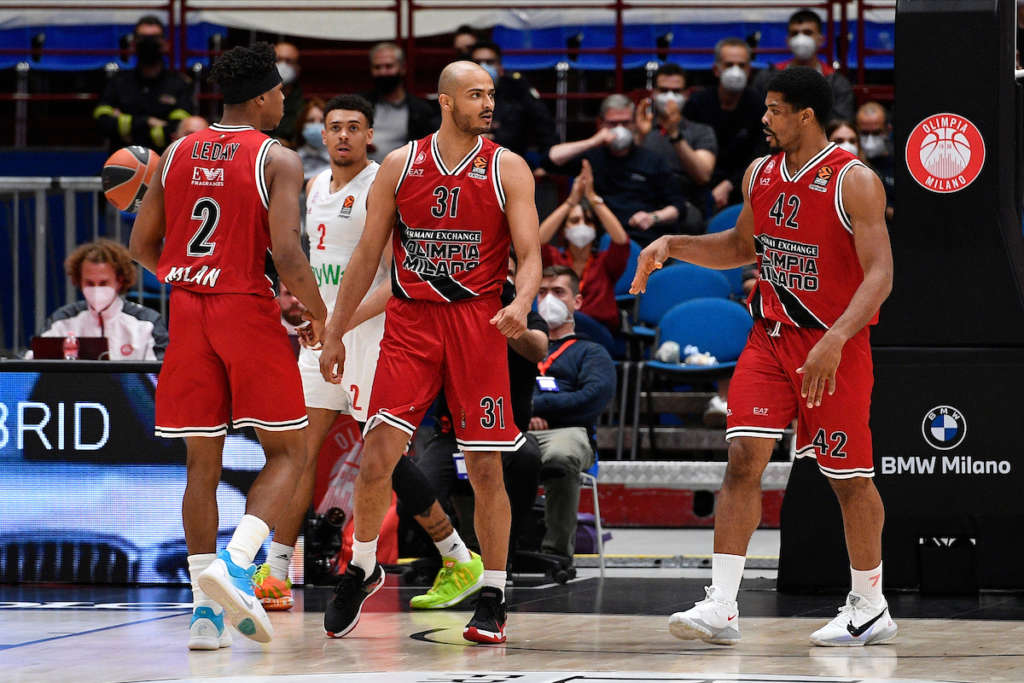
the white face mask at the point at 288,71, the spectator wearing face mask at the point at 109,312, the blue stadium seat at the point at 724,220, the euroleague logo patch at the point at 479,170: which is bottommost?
the spectator wearing face mask at the point at 109,312

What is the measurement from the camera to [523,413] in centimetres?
730

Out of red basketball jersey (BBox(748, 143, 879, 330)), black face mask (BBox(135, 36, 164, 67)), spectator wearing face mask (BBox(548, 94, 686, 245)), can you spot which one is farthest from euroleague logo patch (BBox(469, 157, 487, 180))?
black face mask (BBox(135, 36, 164, 67))

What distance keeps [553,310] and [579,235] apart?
8.76 feet

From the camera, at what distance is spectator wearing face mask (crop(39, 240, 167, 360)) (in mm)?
8992

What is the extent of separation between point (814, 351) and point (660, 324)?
558 centimetres

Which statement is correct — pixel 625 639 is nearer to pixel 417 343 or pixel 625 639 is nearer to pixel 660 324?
pixel 417 343

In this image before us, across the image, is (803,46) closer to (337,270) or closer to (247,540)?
(337,270)

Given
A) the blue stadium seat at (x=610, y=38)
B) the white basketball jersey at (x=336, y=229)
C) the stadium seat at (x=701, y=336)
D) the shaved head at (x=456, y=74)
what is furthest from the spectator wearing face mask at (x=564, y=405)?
the blue stadium seat at (x=610, y=38)

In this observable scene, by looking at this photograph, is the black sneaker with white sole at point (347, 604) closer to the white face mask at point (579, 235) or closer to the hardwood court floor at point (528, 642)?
the hardwood court floor at point (528, 642)

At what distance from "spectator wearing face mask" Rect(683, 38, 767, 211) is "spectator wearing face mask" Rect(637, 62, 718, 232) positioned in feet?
0.54

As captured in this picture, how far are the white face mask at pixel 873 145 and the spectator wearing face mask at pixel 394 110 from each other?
354cm

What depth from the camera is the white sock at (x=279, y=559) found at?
702cm

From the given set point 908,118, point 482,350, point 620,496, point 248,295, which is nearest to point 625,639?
point 482,350

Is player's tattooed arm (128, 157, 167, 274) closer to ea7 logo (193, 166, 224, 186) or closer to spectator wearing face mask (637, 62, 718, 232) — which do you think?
ea7 logo (193, 166, 224, 186)
